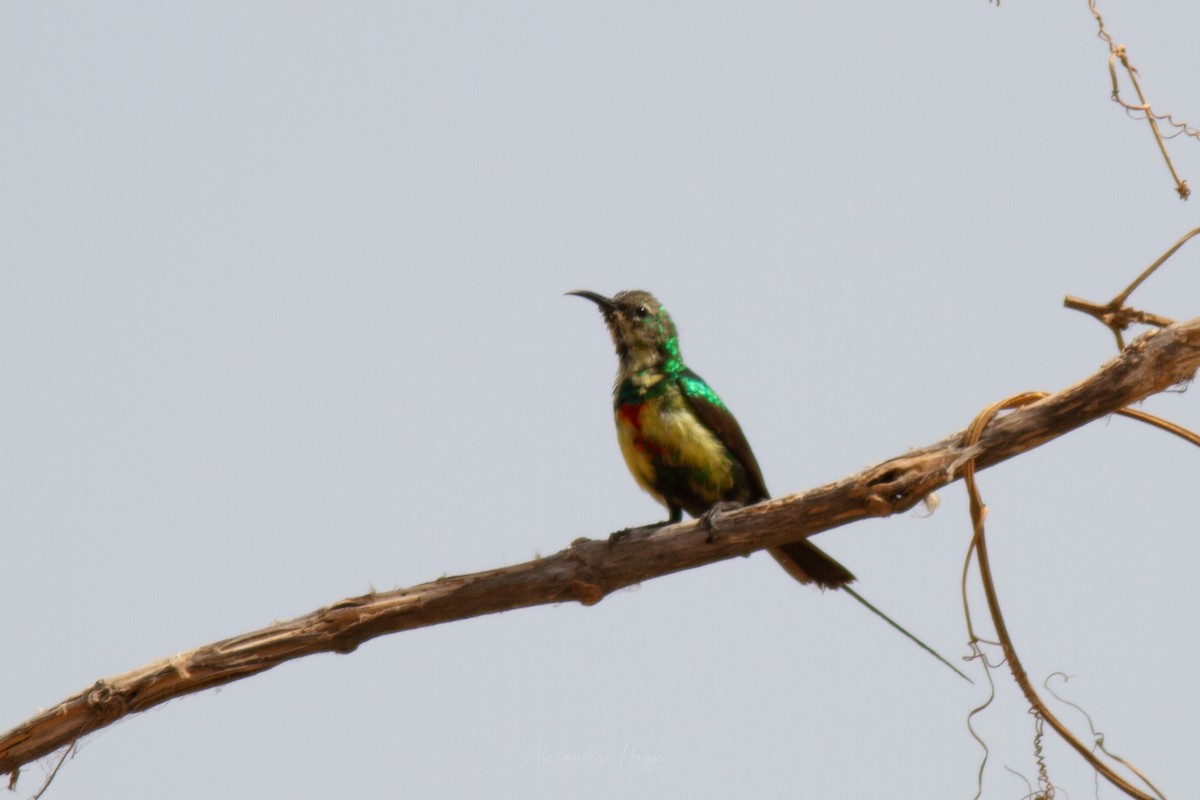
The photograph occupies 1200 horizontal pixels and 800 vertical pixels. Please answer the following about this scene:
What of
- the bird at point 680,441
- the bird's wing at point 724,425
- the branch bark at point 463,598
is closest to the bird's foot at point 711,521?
the branch bark at point 463,598

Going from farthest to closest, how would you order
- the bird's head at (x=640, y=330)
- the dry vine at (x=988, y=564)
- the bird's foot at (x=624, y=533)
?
the bird's head at (x=640, y=330), the bird's foot at (x=624, y=533), the dry vine at (x=988, y=564)

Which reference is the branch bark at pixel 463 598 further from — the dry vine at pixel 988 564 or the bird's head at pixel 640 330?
the bird's head at pixel 640 330

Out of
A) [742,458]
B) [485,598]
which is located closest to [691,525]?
[485,598]

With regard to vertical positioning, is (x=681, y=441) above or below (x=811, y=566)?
above

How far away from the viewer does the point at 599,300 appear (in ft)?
18.7

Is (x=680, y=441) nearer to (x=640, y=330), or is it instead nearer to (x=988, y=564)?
(x=640, y=330)

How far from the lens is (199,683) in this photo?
13.1 ft

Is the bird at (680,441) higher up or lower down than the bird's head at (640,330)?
lower down

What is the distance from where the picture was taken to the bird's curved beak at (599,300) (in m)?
5.67

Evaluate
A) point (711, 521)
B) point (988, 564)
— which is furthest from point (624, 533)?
point (988, 564)

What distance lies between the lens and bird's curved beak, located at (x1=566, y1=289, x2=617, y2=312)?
567cm

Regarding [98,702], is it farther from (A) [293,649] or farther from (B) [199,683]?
(A) [293,649]

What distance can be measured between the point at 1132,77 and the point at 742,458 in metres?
2.08

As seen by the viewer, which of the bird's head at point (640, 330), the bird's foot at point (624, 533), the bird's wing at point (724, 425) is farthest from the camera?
the bird's head at point (640, 330)
